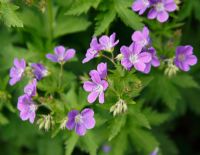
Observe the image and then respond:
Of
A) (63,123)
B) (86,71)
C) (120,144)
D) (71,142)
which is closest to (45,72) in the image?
(63,123)

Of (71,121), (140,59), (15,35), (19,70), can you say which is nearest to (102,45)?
(140,59)

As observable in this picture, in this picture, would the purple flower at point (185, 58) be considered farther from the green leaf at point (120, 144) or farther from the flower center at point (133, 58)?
the green leaf at point (120, 144)

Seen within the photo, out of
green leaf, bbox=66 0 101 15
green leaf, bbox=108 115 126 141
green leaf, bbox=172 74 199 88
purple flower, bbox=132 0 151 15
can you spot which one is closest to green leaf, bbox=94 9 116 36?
green leaf, bbox=66 0 101 15

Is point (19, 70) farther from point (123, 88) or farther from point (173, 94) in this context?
point (173, 94)

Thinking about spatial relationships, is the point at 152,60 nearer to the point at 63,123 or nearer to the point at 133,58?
the point at 133,58

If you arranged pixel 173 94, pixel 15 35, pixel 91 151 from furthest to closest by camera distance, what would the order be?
pixel 15 35 < pixel 173 94 < pixel 91 151

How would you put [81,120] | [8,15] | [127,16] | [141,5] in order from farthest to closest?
1. [127,16]
2. [141,5]
3. [8,15]
4. [81,120]

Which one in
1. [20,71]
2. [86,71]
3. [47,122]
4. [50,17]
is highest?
[50,17]
